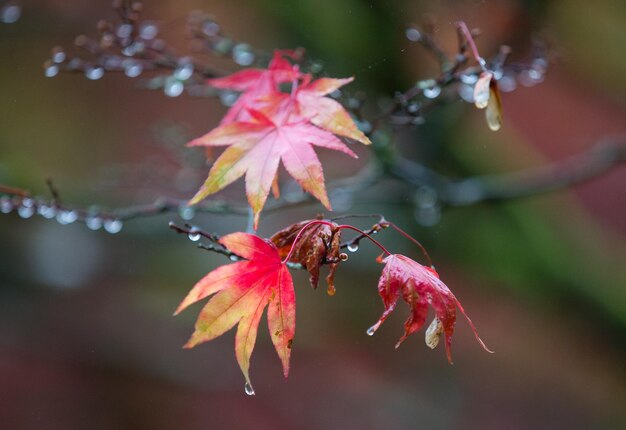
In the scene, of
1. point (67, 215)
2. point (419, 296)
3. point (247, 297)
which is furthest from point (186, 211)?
point (419, 296)

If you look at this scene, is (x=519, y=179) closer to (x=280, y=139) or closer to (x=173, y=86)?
(x=173, y=86)

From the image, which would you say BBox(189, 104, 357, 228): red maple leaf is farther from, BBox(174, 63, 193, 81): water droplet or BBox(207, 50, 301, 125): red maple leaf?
BBox(174, 63, 193, 81): water droplet

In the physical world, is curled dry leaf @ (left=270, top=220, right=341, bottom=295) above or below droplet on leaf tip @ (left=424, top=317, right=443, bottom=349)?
above

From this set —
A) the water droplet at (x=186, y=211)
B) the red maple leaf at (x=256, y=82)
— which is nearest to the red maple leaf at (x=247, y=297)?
the red maple leaf at (x=256, y=82)

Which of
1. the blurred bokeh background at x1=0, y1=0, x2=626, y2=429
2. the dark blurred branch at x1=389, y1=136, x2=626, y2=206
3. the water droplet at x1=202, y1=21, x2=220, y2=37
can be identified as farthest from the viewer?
the blurred bokeh background at x1=0, y1=0, x2=626, y2=429

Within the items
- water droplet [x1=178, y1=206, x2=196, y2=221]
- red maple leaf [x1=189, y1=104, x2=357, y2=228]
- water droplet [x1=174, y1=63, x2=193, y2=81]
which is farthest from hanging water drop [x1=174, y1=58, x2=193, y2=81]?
red maple leaf [x1=189, y1=104, x2=357, y2=228]

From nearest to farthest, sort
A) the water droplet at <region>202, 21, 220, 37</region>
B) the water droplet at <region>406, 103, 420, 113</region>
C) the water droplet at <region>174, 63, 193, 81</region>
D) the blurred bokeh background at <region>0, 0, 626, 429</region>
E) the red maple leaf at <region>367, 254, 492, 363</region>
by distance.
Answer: the red maple leaf at <region>367, 254, 492, 363</region>, the water droplet at <region>406, 103, 420, 113</region>, the water droplet at <region>174, 63, 193, 81</region>, the water droplet at <region>202, 21, 220, 37</region>, the blurred bokeh background at <region>0, 0, 626, 429</region>

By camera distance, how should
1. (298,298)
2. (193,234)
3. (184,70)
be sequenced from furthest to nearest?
(298,298), (184,70), (193,234)

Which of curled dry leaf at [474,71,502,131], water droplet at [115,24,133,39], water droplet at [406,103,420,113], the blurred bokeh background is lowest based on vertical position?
the blurred bokeh background
